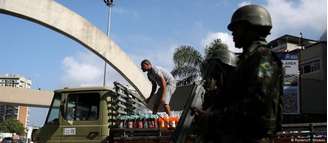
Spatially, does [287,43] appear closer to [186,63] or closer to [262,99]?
[186,63]

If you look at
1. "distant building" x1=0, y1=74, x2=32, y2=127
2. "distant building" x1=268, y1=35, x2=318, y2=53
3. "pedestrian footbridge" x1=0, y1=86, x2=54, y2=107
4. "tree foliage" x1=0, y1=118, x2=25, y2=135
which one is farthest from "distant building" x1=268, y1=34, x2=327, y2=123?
"distant building" x1=0, y1=74, x2=32, y2=127

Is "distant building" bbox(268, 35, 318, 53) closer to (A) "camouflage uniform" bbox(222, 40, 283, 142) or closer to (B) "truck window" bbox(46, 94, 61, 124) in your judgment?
(B) "truck window" bbox(46, 94, 61, 124)

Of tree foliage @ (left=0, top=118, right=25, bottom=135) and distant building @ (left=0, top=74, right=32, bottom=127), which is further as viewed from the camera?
distant building @ (left=0, top=74, right=32, bottom=127)

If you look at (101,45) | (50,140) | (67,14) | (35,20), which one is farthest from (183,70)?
(50,140)

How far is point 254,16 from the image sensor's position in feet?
8.84

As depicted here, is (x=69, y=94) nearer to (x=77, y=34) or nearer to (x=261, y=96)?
(x=261, y=96)

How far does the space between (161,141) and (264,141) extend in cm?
428

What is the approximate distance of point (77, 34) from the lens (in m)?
27.7

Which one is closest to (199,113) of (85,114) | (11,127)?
(85,114)

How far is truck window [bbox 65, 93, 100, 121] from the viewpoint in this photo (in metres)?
7.70

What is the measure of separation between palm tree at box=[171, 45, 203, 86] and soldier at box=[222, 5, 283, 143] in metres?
30.1

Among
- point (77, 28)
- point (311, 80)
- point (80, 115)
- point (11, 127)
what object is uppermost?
point (77, 28)

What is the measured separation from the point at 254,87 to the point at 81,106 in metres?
5.51

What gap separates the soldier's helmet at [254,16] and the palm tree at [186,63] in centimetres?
3009
